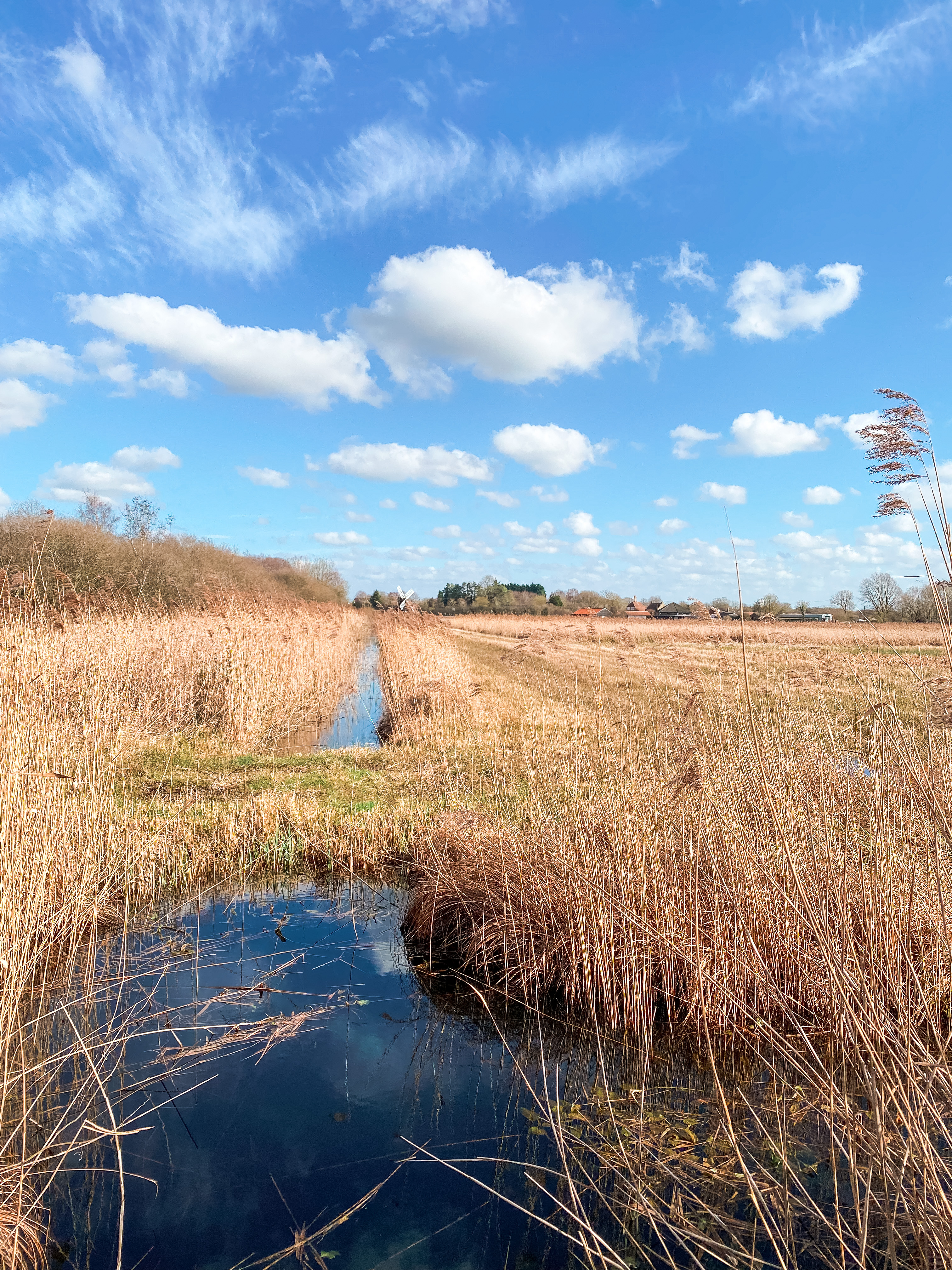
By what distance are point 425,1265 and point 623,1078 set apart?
129 centimetres

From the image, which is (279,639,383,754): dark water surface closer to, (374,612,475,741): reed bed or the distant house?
(374,612,475,741): reed bed

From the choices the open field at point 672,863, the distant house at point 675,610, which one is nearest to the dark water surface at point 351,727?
the open field at point 672,863

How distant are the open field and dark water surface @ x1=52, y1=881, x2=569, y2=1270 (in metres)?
0.35

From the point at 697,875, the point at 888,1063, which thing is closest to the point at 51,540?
the point at 697,875

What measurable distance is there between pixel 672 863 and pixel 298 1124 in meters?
2.18

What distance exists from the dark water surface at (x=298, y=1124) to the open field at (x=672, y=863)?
1.14 ft

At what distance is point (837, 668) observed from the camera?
461cm

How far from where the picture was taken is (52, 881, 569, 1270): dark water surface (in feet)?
8.38

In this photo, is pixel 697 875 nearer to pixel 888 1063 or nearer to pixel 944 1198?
pixel 888 1063

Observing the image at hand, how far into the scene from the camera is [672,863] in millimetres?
3957

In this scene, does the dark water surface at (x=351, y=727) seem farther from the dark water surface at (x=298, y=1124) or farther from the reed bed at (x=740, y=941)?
the reed bed at (x=740, y=941)

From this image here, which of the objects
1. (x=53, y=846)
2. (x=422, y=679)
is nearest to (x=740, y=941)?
(x=53, y=846)

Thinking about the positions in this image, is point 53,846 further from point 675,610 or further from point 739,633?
point 739,633

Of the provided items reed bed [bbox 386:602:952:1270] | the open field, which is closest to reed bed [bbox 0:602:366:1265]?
the open field
